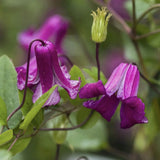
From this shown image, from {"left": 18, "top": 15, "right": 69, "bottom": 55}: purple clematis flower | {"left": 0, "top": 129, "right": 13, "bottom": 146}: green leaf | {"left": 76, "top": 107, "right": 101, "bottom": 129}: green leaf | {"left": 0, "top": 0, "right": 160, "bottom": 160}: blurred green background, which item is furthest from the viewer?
{"left": 18, "top": 15, "right": 69, "bottom": 55}: purple clematis flower

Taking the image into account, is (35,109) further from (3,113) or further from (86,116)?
(86,116)

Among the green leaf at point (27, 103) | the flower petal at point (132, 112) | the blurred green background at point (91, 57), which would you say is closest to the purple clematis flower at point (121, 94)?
the flower petal at point (132, 112)

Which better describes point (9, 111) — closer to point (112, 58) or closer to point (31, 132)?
point (31, 132)

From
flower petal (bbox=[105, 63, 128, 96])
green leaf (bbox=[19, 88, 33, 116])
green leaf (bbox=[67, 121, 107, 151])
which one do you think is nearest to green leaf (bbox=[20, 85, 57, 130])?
green leaf (bbox=[19, 88, 33, 116])

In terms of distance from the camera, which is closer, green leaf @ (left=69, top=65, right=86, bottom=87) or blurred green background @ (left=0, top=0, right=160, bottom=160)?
green leaf @ (left=69, top=65, right=86, bottom=87)

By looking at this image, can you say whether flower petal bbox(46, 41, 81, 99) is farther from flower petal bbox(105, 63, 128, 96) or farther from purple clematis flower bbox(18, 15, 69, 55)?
purple clematis flower bbox(18, 15, 69, 55)

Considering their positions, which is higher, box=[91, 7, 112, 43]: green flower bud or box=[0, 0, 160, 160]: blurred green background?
box=[91, 7, 112, 43]: green flower bud
